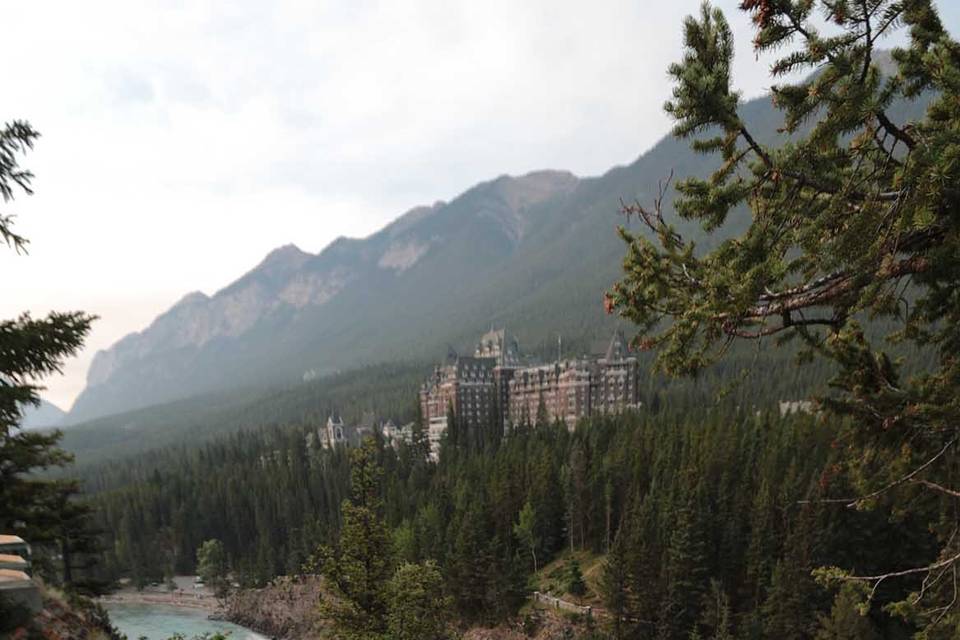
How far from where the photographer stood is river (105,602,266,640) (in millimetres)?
67625

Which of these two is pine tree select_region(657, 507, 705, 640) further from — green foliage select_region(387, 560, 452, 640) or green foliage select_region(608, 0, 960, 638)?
green foliage select_region(608, 0, 960, 638)

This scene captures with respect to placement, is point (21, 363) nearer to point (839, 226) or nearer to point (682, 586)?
point (839, 226)

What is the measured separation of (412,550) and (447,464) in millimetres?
22117

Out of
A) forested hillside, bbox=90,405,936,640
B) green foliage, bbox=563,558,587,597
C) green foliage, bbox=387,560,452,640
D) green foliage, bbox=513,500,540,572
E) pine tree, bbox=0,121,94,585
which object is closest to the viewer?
pine tree, bbox=0,121,94,585

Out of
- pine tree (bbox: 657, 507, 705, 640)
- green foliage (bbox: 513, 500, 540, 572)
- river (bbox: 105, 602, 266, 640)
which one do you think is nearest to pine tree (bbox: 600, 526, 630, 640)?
pine tree (bbox: 657, 507, 705, 640)

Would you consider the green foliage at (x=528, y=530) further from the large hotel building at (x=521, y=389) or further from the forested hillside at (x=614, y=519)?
the large hotel building at (x=521, y=389)

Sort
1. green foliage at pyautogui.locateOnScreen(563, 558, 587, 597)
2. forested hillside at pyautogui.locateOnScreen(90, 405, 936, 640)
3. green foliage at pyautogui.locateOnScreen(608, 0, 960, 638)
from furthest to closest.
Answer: green foliage at pyautogui.locateOnScreen(563, 558, 587, 597) → forested hillside at pyautogui.locateOnScreen(90, 405, 936, 640) → green foliage at pyautogui.locateOnScreen(608, 0, 960, 638)

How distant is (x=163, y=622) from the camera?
246ft

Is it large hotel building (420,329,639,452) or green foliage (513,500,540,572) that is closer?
green foliage (513,500,540,572)

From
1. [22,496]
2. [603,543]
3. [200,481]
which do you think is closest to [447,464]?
[603,543]

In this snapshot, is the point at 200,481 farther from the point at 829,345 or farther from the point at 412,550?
the point at 829,345

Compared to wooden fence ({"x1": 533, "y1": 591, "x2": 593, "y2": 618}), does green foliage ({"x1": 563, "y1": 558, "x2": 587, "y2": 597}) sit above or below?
above

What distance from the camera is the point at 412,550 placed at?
199 ft

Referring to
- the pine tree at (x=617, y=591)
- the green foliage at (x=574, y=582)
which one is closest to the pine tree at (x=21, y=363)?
the pine tree at (x=617, y=591)
